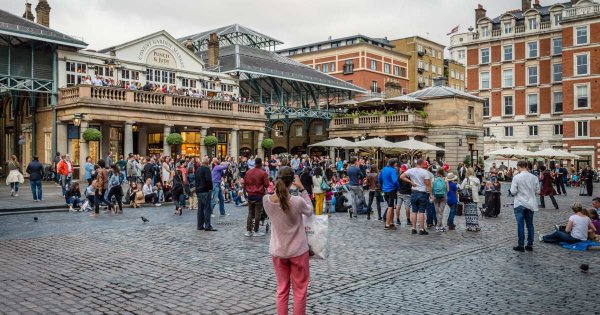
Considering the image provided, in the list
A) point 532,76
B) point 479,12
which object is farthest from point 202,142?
point 479,12

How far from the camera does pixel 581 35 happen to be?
51.7 metres

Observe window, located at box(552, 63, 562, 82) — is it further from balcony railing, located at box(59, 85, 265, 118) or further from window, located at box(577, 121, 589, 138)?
balcony railing, located at box(59, 85, 265, 118)

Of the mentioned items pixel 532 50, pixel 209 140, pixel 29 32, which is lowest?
pixel 209 140

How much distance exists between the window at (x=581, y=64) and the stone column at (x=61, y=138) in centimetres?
4774

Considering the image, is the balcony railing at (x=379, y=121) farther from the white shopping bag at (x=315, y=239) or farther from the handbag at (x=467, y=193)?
the white shopping bag at (x=315, y=239)

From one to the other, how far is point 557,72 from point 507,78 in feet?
17.6

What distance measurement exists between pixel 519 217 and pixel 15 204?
16264 millimetres

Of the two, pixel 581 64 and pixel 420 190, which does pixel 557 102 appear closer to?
pixel 581 64

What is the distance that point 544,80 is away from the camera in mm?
57344

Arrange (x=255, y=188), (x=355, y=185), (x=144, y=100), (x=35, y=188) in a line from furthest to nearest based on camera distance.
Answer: (x=144, y=100) → (x=35, y=188) → (x=355, y=185) → (x=255, y=188)

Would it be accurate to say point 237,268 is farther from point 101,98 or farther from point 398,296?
point 101,98

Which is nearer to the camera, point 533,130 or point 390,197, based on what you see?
point 390,197

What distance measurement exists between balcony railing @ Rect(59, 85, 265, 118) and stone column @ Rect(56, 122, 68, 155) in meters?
1.30

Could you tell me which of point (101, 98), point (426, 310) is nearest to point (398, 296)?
point (426, 310)
